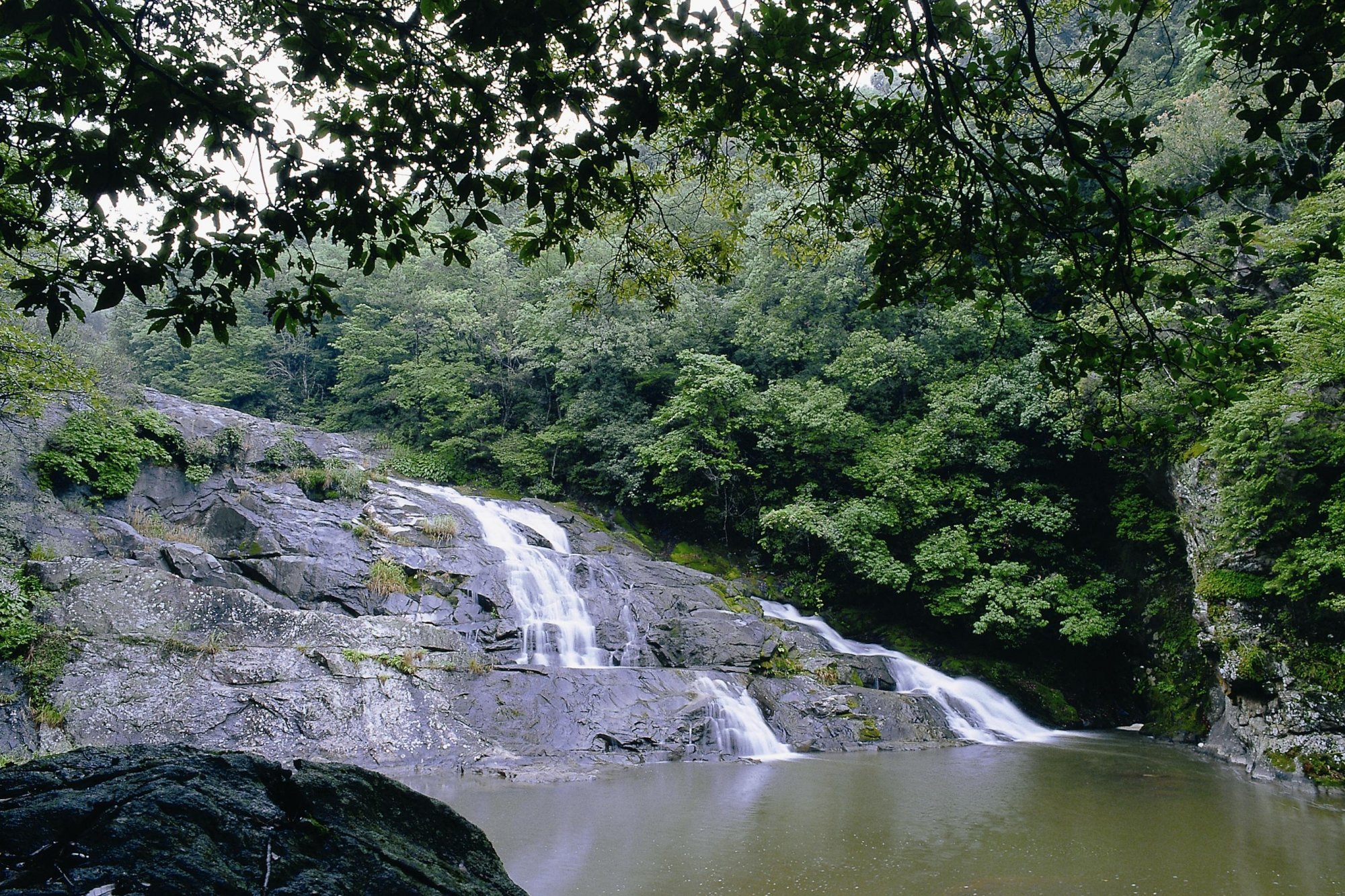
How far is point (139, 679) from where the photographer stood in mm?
8969

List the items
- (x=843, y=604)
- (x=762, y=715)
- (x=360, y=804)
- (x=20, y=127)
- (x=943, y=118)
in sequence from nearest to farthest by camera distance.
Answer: (x=360, y=804)
(x=20, y=127)
(x=943, y=118)
(x=762, y=715)
(x=843, y=604)

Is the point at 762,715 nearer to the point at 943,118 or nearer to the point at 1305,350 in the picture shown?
the point at 1305,350

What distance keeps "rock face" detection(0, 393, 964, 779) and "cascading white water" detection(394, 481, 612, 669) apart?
0.13 meters

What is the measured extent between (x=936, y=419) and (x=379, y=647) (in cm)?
1261

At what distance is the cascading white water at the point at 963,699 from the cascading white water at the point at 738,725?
3.19 meters

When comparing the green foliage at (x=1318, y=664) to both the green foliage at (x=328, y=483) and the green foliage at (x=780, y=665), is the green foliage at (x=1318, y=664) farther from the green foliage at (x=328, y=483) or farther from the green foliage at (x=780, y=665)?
the green foliage at (x=328, y=483)

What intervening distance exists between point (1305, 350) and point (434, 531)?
546 inches

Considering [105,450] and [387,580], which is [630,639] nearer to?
[387,580]

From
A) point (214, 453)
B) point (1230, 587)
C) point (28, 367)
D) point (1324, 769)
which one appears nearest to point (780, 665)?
point (1230, 587)

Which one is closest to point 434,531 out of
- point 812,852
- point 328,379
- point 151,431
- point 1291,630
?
point 151,431

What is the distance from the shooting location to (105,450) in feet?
42.9

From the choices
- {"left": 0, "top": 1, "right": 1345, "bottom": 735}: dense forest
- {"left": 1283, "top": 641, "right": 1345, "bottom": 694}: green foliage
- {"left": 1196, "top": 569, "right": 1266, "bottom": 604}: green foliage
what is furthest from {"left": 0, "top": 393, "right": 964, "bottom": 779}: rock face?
{"left": 1283, "top": 641, "right": 1345, "bottom": 694}: green foliage

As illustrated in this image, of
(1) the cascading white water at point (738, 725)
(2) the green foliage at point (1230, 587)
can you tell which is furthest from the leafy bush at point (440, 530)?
(2) the green foliage at point (1230, 587)

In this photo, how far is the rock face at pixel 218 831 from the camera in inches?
65.6
